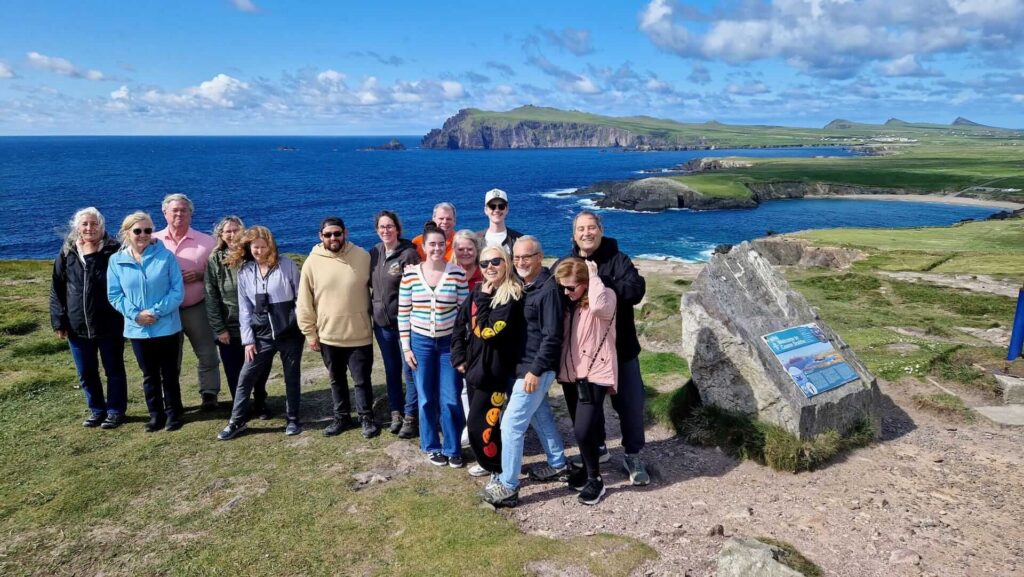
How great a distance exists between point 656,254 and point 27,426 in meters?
57.0

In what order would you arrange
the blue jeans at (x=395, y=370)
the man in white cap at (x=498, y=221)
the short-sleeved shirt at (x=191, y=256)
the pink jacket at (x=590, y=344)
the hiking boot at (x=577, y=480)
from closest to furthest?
the pink jacket at (x=590, y=344)
the hiking boot at (x=577, y=480)
the man in white cap at (x=498, y=221)
the blue jeans at (x=395, y=370)
the short-sleeved shirt at (x=191, y=256)

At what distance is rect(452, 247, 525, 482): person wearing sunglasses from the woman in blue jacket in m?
2.67

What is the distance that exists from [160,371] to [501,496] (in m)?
5.56

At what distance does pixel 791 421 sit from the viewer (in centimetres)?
754

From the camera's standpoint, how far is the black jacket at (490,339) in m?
6.15

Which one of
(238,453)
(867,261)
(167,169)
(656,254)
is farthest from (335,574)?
(167,169)

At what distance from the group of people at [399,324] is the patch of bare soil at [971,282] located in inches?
793

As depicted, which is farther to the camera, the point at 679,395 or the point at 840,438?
the point at 679,395

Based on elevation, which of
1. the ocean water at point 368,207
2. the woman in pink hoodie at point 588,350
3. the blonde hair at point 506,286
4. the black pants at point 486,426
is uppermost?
the blonde hair at point 506,286

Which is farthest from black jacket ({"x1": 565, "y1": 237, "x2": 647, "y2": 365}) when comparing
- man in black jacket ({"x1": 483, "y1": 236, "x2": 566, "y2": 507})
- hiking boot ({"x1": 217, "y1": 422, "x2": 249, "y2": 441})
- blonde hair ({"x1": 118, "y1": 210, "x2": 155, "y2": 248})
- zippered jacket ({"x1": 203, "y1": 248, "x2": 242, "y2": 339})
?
blonde hair ({"x1": 118, "y1": 210, "x2": 155, "y2": 248})

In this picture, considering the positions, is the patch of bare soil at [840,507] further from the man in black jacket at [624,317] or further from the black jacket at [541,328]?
the black jacket at [541,328]

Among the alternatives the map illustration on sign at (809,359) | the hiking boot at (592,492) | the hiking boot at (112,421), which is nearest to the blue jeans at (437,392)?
the hiking boot at (592,492)

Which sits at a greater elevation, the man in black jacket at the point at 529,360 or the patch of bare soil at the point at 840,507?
the man in black jacket at the point at 529,360

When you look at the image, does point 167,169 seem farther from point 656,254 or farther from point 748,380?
point 748,380
